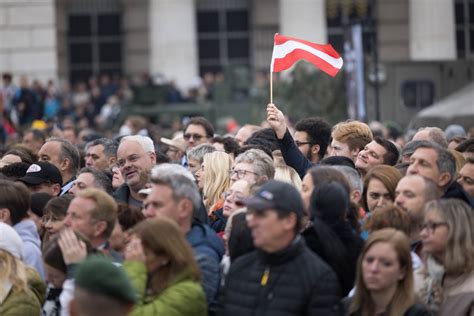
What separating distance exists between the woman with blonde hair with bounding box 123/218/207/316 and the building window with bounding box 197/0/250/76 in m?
30.6

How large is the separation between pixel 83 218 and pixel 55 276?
1.39 ft

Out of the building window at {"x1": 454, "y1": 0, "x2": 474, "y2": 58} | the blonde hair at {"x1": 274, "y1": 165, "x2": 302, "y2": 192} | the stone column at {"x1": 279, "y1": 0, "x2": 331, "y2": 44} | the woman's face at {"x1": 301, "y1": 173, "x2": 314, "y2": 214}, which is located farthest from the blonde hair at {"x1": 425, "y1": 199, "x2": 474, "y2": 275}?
the building window at {"x1": 454, "y1": 0, "x2": 474, "y2": 58}

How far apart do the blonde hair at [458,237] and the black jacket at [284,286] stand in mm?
789

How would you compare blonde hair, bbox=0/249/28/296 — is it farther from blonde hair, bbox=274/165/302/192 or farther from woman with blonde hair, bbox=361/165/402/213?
blonde hair, bbox=274/165/302/192

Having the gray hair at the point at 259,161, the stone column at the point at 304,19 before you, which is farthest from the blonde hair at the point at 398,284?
the stone column at the point at 304,19

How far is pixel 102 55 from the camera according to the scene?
129 ft

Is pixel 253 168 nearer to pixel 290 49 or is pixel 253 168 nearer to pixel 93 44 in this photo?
pixel 290 49

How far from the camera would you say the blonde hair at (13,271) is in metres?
8.96

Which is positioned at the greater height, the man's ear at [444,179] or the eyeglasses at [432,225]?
the man's ear at [444,179]

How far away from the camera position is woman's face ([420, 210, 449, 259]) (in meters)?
8.55

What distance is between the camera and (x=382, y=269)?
8164 millimetres

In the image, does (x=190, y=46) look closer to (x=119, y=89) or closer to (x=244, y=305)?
(x=119, y=89)

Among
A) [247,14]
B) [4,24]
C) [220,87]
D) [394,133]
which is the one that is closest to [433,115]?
[394,133]

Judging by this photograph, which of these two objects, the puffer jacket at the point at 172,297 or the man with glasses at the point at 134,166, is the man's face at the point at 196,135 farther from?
the puffer jacket at the point at 172,297
